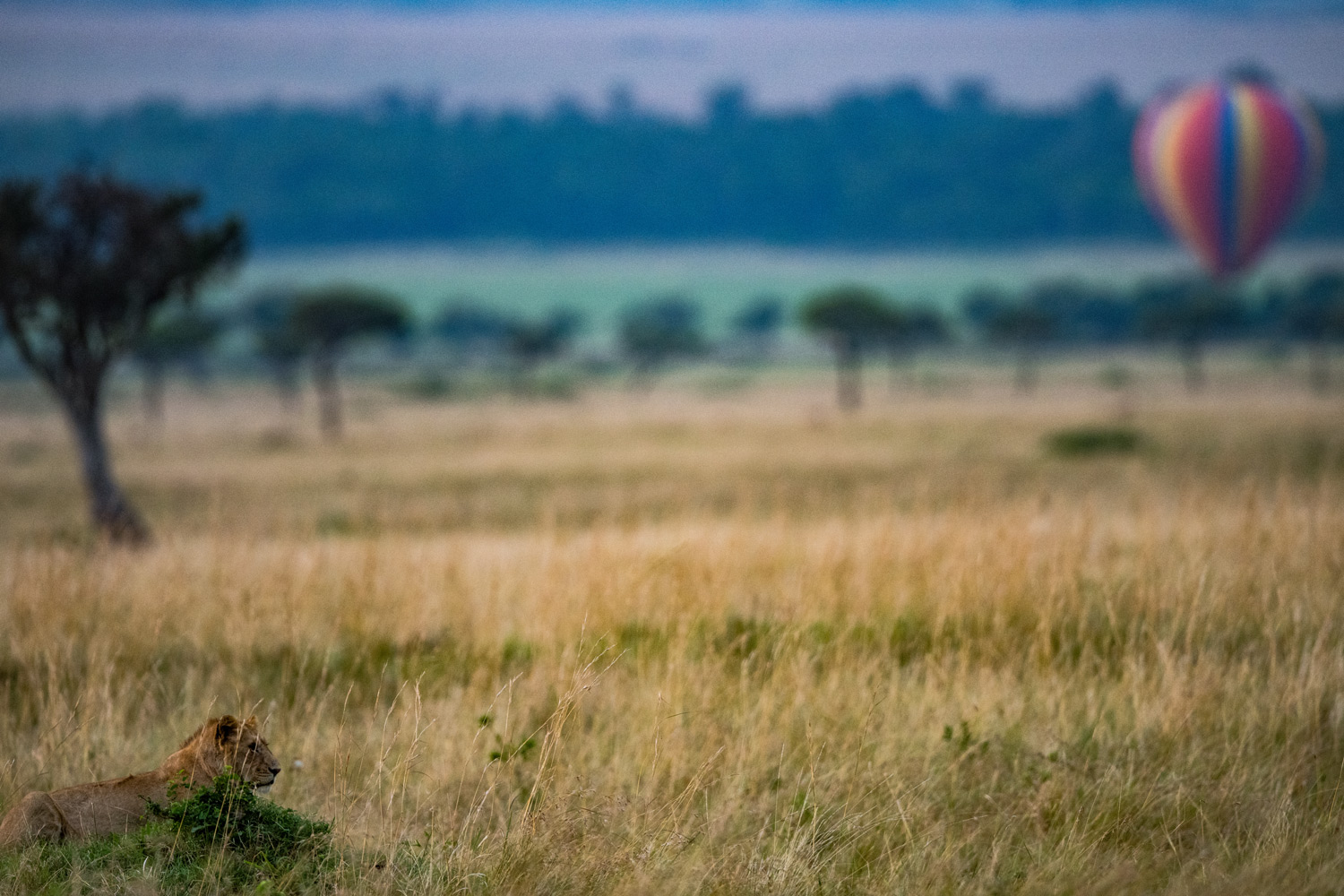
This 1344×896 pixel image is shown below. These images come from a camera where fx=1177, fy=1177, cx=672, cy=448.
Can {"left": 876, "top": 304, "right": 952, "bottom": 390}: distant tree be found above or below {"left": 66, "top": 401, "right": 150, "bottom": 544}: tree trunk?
below

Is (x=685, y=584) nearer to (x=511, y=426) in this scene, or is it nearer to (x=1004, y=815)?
(x=1004, y=815)

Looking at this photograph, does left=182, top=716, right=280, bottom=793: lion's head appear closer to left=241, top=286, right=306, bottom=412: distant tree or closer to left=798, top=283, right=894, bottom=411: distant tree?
Answer: left=241, top=286, right=306, bottom=412: distant tree

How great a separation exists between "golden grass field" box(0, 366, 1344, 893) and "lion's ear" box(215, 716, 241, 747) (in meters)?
0.51

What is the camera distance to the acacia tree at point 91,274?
64.3 ft

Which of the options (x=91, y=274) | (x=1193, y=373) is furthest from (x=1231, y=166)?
(x=91, y=274)

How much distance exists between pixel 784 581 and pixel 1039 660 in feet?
6.29

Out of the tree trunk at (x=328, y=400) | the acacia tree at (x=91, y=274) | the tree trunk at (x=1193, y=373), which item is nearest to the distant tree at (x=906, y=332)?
the tree trunk at (x=1193, y=373)

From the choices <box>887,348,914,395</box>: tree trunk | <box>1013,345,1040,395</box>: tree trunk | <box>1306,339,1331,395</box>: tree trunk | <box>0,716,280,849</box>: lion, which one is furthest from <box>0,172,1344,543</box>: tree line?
<box>0,716,280,849</box>: lion

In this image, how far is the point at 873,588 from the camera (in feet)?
27.2

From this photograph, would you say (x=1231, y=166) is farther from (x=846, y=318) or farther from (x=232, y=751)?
(x=232, y=751)

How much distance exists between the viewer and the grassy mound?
13.6 ft

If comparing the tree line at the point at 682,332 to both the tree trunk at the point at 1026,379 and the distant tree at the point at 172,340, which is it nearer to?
the distant tree at the point at 172,340

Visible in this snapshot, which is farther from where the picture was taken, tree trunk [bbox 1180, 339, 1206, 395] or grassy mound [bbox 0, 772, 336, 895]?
tree trunk [bbox 1180, 339, 1206, 395]

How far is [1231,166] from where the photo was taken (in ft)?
215
